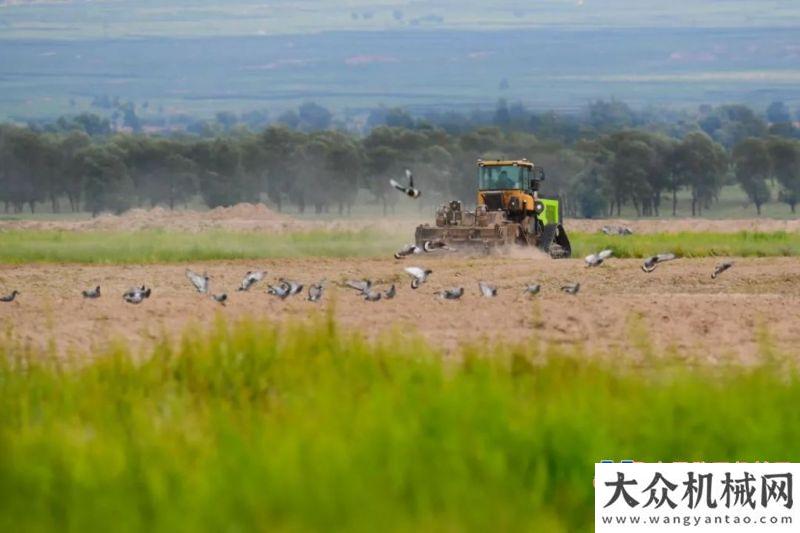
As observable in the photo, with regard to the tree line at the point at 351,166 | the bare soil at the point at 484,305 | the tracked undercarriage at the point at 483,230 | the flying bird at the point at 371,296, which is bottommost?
the bare soil at the point at 484,305

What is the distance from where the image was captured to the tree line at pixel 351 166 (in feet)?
289

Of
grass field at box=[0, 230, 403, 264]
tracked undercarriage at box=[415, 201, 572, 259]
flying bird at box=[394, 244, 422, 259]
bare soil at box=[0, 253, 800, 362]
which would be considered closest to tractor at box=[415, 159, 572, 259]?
tracked undercarriage at box=[415, 201, 572, 259]

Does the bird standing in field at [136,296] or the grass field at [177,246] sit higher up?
the bird standing in field at [136,296]

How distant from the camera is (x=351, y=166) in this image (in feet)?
304

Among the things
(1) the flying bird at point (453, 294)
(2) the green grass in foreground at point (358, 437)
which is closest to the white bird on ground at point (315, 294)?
(1) the flying bird at point (453, 294)

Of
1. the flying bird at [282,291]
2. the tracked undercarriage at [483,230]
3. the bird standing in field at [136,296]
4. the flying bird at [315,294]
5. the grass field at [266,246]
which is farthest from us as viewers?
the grass field at [266,246]

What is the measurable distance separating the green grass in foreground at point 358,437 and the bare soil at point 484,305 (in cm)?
→ 133

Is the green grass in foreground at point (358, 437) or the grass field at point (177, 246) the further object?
the grass field at point (177, 246)

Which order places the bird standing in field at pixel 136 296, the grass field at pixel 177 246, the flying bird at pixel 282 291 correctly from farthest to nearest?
the grass field at pixel 177 246 → the flying bird at pixel 282 291 → the bird standing in field at pixel 136 296

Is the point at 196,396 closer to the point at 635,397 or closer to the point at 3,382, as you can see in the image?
the point at 3,382

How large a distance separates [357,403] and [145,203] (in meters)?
83.5

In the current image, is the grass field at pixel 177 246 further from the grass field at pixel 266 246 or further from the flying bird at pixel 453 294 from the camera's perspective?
the flying bird at pixel 453 294

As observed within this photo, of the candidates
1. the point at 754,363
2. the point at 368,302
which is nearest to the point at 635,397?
the point at 754,363

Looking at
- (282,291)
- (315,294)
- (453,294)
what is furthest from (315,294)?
(453,294)
